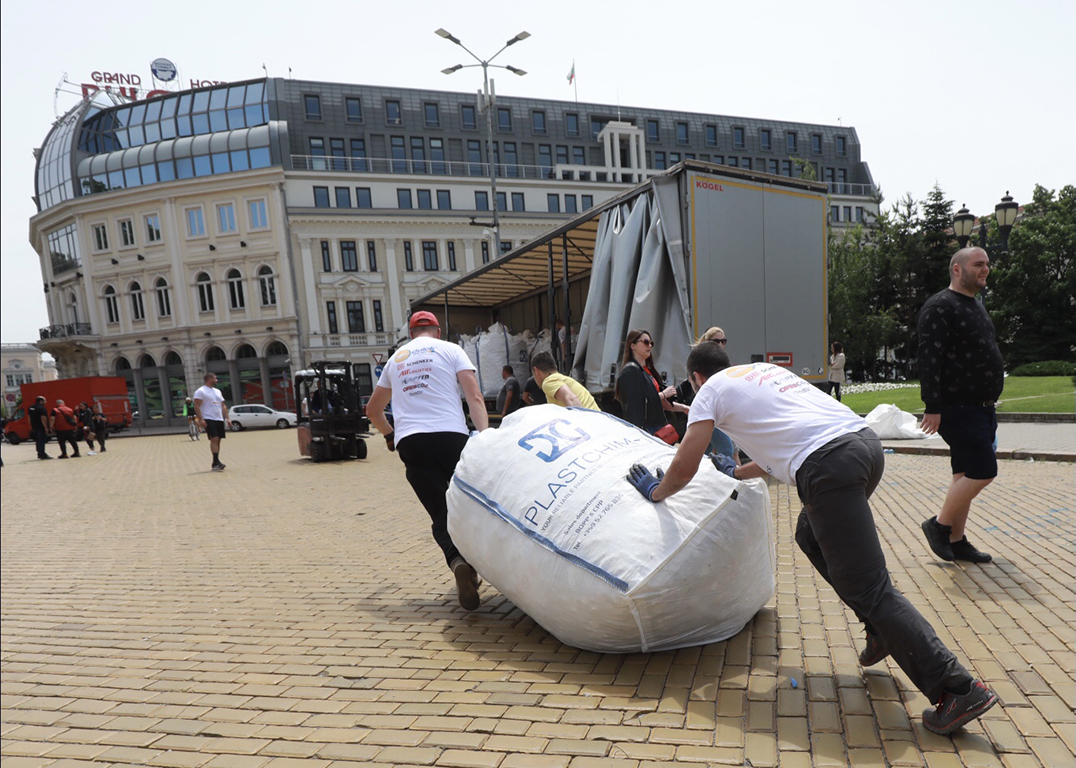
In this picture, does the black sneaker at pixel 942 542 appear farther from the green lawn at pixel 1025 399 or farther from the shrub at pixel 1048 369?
the shrub at pixel 1048 369

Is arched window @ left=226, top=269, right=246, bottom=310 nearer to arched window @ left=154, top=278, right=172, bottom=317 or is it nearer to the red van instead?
arched window @ left=154, top=278, right=172, bottom=317

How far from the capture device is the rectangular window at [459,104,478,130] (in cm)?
4712

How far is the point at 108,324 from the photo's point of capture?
4384 centimetres

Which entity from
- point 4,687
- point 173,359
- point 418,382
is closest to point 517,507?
point 418,382

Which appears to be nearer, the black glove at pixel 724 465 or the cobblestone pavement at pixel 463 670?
the cobblestone pavement at pixel 463 670

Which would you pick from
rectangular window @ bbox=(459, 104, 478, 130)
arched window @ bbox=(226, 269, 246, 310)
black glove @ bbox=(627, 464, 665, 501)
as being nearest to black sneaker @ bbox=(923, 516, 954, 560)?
black glove @ bbox=(627, 464, 665, 501)

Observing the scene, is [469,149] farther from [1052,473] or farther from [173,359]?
[1052,473]

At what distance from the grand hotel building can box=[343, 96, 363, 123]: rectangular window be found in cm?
9

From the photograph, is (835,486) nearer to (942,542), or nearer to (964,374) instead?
(964,374)

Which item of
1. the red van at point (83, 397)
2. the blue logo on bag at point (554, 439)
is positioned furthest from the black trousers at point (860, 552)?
the red van at point (83, 397)

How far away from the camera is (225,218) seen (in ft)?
136

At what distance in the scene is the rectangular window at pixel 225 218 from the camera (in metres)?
41.3

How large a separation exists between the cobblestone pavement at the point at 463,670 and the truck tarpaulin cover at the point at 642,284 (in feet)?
7.16

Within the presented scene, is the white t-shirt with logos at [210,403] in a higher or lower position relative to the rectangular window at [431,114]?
lower
